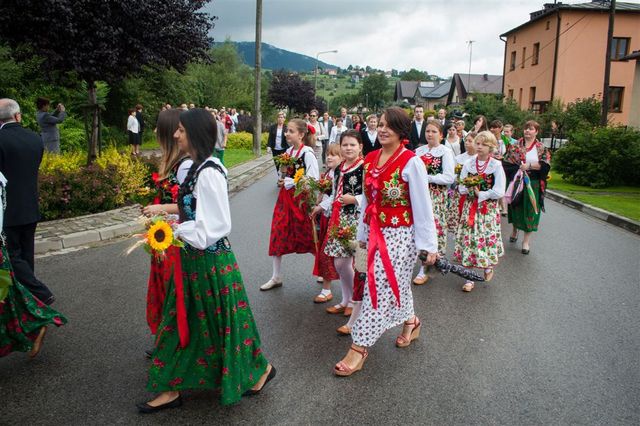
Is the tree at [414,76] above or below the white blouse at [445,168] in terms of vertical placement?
above

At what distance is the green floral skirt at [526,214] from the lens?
8.47m

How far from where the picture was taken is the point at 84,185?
29.8 feet

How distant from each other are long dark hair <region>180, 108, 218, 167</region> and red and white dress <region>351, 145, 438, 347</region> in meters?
1.46

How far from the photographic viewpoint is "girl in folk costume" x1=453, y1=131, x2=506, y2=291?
256 inches

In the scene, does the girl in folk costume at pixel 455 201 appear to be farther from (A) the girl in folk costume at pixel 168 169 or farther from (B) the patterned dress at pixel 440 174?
(A) the girl in folk costume at pixel 168 169

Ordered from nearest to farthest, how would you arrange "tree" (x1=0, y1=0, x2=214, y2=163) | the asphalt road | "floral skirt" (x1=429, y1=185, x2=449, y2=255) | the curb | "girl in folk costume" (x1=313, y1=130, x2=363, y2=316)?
the asphalt road, "girl in folk costume" (x1=313, y1=130, x2=363, y2=316), "floral skirt" (x1=429, y1=185, x2=449, y2=255), "tree" (x1=0, y1=0, x2=214, y2=163), the curb

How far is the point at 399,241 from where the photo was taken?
165 inches

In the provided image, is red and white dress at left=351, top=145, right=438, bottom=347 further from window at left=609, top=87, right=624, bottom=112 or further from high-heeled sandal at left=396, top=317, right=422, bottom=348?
window at left=609, top=87, right=624, bottom=112

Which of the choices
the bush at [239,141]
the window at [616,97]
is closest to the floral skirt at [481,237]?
the bush at [239,141]

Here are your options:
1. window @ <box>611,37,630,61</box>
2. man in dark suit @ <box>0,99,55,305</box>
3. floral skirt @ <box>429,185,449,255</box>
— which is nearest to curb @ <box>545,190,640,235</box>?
floral skirt @ <box>429,185,449,255</box>

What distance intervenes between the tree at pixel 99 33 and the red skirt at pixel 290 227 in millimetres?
6249

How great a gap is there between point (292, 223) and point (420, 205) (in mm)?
2194

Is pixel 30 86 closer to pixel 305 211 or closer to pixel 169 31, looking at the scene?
pixel 169 31

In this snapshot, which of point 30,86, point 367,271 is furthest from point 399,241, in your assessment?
point 30,86
